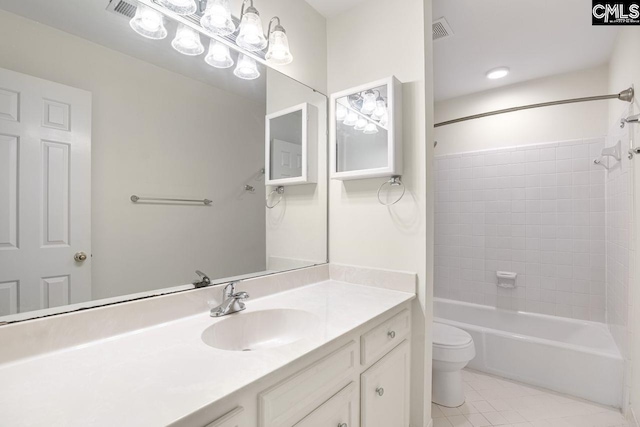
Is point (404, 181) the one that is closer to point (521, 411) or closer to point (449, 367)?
point (449, 367)

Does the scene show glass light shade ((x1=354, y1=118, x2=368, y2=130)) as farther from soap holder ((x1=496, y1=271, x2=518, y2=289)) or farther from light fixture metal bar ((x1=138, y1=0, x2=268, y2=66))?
soap holder ((x1=496, y1=271, x2=518, y2=289))

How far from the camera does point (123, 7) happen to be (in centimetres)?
103

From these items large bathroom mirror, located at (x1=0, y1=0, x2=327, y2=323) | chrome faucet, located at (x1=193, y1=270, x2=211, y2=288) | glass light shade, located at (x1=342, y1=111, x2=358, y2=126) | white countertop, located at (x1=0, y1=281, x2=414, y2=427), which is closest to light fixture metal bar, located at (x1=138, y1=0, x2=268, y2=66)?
large bathroom mirror, located at (x1=0, y1=0, x2=327, y2=323)

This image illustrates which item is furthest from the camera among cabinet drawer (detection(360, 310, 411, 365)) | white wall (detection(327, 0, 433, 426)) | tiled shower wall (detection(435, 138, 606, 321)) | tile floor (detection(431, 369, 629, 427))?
tiled shower wall (detection(435, 138, 606, 321))

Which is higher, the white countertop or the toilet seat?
the white countertop

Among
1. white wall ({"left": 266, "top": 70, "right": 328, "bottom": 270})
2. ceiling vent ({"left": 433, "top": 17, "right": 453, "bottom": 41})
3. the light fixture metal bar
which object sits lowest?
white wall ({"left": 266, "top": 70, "right": 328, "bottom": 270})

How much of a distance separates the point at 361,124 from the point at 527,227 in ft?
6.66

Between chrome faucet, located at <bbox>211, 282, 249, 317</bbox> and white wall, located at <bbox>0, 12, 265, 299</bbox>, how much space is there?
122mm

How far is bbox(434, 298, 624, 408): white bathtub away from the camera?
1900 mm

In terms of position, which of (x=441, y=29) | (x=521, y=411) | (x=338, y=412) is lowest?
(x=521, y=411)

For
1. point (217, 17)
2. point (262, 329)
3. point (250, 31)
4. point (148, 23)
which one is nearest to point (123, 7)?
point (148, 23)

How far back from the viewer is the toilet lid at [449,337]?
6.23 feet

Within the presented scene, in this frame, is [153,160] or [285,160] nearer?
[153,160]

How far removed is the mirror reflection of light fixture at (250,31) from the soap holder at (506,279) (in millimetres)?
2743
